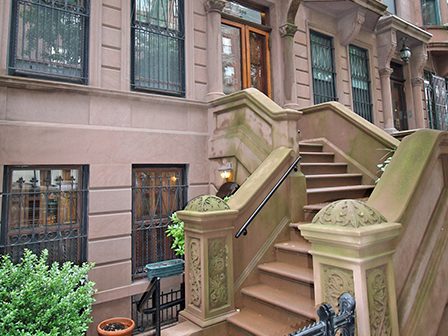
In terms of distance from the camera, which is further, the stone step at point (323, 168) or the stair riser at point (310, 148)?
the stair riser at point (310, 148)

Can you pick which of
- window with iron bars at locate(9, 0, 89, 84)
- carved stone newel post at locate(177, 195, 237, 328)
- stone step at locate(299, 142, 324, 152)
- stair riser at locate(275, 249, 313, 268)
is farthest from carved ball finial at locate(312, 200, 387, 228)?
window with iron bars at locate(9, 0, 89, 84)

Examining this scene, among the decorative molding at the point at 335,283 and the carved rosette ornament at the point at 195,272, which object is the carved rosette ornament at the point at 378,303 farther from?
the carved rosette ornament at the point at 195,272

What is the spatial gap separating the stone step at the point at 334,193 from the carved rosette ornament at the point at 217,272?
85.4 inches

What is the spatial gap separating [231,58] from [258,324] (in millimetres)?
6261

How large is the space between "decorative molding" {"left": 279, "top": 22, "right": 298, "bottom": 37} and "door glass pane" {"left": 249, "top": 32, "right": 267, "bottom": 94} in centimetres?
50

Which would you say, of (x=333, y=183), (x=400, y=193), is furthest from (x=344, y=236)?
(x=333, y=183)

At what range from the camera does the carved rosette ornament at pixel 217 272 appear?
12.5ft

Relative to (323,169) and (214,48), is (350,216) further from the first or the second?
(214,48)

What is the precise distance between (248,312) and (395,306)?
6.09 ft

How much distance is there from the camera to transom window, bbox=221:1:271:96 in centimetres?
788

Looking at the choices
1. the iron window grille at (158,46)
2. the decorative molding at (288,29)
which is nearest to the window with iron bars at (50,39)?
the iron window grille at (158,46)

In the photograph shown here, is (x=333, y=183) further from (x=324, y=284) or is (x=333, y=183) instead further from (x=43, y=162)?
(x=43, y=162)

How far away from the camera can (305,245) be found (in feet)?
14.9

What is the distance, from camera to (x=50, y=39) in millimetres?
5410
